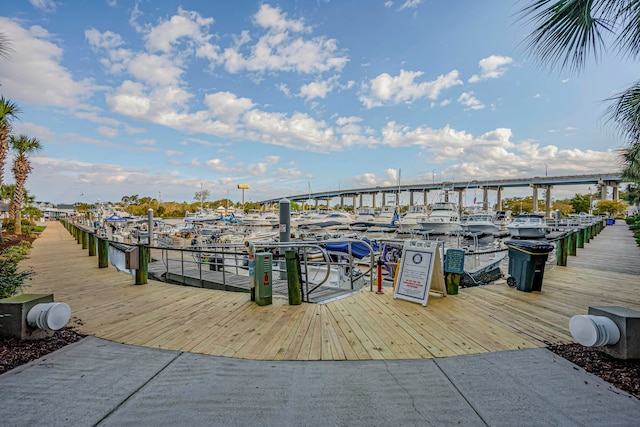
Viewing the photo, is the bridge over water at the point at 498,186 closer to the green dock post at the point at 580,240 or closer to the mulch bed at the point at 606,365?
the green dock post at the point at 580,240

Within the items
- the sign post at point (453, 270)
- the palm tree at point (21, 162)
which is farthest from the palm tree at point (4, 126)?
the sign post at point (453, 270)

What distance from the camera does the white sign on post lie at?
19.9 feet

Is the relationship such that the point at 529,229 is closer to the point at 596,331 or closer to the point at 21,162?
the point at 596,331

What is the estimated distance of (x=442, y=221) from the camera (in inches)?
1222

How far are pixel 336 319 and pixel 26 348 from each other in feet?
13.3

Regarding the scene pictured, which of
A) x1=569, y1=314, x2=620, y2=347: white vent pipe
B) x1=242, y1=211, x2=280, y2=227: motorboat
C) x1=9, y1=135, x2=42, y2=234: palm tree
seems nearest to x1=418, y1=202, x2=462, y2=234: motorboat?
x1=242, y1=211, x2=280, y2=227: motorboat

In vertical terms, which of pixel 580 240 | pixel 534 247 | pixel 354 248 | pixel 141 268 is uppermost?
pixel 534 247

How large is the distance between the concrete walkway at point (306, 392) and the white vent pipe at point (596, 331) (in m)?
0.35

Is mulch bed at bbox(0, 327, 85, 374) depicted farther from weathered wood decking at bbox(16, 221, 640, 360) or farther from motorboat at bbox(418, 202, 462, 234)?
motorboat at bbox(418, 202, 462, 234)

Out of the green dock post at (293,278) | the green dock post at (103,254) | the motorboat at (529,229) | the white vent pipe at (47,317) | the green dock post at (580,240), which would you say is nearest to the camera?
the white vent pipe at (47,317)

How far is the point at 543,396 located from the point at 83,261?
14.5 m

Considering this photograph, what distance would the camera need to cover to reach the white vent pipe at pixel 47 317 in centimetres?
392

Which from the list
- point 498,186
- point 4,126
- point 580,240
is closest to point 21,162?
point 4,126

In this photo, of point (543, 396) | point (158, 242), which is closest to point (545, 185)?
point (158, 242)
